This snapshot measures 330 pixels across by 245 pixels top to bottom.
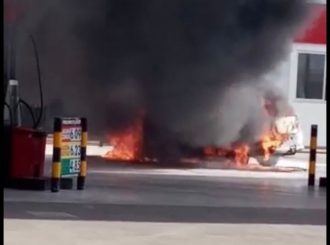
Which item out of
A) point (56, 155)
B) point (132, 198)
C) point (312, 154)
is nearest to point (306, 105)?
point (312, 154)

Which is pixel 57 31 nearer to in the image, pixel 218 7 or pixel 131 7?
pixel 131 7

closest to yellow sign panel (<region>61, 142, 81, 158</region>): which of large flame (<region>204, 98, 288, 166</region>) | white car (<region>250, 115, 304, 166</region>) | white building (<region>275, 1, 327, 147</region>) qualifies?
large flame (<region>204, 98, 288, 166</region>)

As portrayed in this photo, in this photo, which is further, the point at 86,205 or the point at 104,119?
the point at 104,119

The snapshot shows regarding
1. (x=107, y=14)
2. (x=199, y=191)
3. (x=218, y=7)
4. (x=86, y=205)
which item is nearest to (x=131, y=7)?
(x=107, y=14)

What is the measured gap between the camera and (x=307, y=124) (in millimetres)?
27109

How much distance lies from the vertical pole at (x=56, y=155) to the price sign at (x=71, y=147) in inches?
10.2

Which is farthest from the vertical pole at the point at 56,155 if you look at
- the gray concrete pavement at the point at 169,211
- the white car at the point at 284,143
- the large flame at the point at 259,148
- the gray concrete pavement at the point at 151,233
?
the white car at the point at 284,143

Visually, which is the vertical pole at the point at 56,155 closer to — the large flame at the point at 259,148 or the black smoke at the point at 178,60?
the black smoke at the point at 178,60

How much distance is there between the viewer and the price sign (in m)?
12.4

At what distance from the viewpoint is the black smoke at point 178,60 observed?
58.4ft

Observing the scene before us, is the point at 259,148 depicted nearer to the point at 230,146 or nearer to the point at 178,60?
the point at 230,146

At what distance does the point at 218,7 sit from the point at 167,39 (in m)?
1.12

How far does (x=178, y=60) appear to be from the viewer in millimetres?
17828

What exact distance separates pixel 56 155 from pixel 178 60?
6281mm
